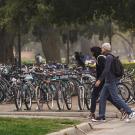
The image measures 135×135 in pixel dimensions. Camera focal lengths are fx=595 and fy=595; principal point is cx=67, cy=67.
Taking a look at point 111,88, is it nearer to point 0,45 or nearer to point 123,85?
point 123,85

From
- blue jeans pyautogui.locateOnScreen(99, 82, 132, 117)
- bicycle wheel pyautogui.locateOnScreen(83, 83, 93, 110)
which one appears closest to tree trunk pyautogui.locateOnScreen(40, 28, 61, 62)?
bicycle wheel pyautogui.locateOnScreen(83, 83, 93, 110)

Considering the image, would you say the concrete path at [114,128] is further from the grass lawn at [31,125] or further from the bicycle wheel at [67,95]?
the bicycle wheel at [67,95]

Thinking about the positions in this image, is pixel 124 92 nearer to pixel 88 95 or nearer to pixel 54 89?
pixel 88 95

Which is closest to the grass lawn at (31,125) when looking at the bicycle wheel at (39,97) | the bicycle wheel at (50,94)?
the bicycle wheel at (39,97)

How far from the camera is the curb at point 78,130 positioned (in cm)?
1202

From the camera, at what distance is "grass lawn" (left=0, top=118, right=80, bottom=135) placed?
39.2ft

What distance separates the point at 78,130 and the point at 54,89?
4.70 metres

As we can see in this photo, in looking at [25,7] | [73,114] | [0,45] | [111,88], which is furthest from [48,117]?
[0,45]

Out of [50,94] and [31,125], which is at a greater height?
[50,94]

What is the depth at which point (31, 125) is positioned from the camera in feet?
43.2

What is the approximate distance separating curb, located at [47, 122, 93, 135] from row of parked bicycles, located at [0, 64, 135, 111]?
3.35 metres

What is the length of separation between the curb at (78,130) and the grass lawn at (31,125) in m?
0.28

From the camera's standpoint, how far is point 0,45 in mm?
37281

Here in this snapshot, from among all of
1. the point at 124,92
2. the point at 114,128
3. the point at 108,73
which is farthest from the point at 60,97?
the point at 114,128
